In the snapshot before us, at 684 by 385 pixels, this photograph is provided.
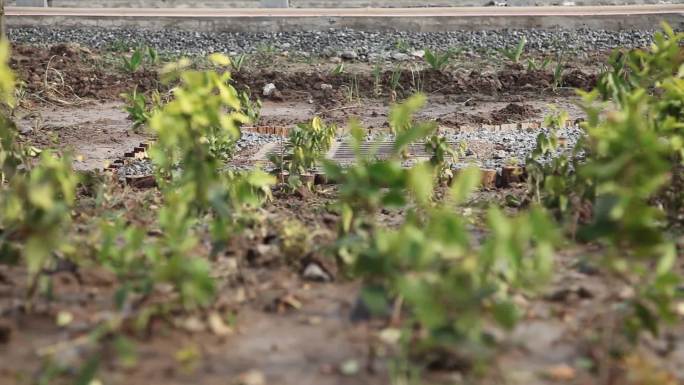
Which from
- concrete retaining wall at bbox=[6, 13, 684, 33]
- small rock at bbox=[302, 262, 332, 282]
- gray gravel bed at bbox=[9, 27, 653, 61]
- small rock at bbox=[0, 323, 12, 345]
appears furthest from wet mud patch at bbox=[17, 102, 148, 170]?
concrete retaining wall at bbox=[6, 13, 684, 33]

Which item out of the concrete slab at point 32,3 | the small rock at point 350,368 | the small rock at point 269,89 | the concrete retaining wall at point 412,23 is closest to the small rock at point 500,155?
the small rock at point 269,89

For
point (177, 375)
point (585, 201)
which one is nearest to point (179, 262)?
point (177, 375)

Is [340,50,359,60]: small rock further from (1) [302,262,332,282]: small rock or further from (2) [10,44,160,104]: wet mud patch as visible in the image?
(1) [302,262,332,282]: small rock

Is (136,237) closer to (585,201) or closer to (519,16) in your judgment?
(585,201)

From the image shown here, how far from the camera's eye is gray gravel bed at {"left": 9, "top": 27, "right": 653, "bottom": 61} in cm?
1284

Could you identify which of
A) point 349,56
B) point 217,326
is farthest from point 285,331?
point 349,56

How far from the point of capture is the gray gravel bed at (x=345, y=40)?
12844 millimetres

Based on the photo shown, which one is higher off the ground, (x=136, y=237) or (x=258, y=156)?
(x=136, y=237)

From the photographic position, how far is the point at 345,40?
1368 centimetres

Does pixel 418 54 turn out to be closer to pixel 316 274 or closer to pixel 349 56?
pixel 349 56

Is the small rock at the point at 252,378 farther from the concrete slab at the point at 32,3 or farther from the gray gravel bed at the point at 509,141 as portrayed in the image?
the concrete slab at the point at 32,3

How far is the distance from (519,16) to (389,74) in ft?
16.5

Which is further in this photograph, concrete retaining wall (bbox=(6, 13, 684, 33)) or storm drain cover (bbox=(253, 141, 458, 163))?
concrete retaining wall (bbox=(6, 13, 684, 33))

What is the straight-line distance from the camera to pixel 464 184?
3010 millimetres
